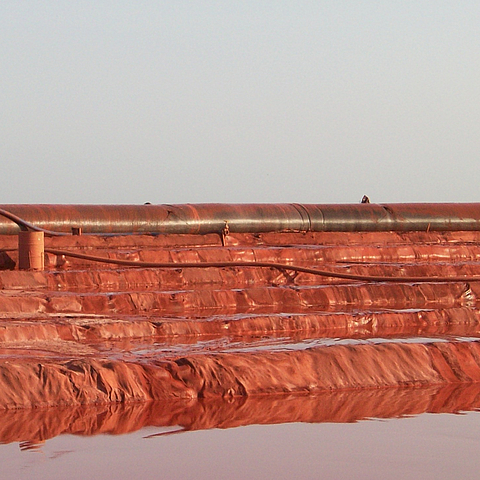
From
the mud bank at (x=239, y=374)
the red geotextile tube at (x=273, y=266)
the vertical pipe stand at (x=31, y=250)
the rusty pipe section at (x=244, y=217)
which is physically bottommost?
the mud bank at (x=239, y=374)

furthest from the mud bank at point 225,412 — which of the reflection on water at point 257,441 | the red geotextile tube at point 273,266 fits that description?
the red geotextile tube at point 273,266

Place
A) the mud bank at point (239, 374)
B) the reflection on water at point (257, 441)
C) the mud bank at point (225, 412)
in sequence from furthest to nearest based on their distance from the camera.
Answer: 1. the mud bank at point (239, 374)
2. the mud bank at point (225, 412)
3. the reflection on water at point (257, 441)

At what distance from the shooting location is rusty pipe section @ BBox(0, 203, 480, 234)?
12117 millimetres

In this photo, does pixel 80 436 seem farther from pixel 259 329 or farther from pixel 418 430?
pixel 259 329

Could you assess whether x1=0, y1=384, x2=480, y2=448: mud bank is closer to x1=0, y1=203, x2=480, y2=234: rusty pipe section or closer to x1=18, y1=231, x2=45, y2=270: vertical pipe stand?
x1=18, y1=231, x2=45, y2=270: vertical pipe stand

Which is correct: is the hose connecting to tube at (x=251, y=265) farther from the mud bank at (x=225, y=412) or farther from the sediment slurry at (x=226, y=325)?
the mud bank at (x=225, y=412)

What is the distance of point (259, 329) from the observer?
277 inches

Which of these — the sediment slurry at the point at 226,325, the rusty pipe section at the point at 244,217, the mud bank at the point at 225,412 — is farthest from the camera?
the rusty pipe section at the point at 244,217

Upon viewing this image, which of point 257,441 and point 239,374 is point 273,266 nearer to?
point 239,374

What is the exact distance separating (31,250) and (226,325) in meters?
2.95

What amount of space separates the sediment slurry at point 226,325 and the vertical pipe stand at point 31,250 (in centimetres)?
22

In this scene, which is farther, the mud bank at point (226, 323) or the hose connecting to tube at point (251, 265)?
the hose connecting to tube at point (251, 265)

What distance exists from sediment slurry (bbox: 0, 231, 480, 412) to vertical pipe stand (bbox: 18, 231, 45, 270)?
0.22 m

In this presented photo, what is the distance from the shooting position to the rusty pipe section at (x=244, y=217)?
1212cm
